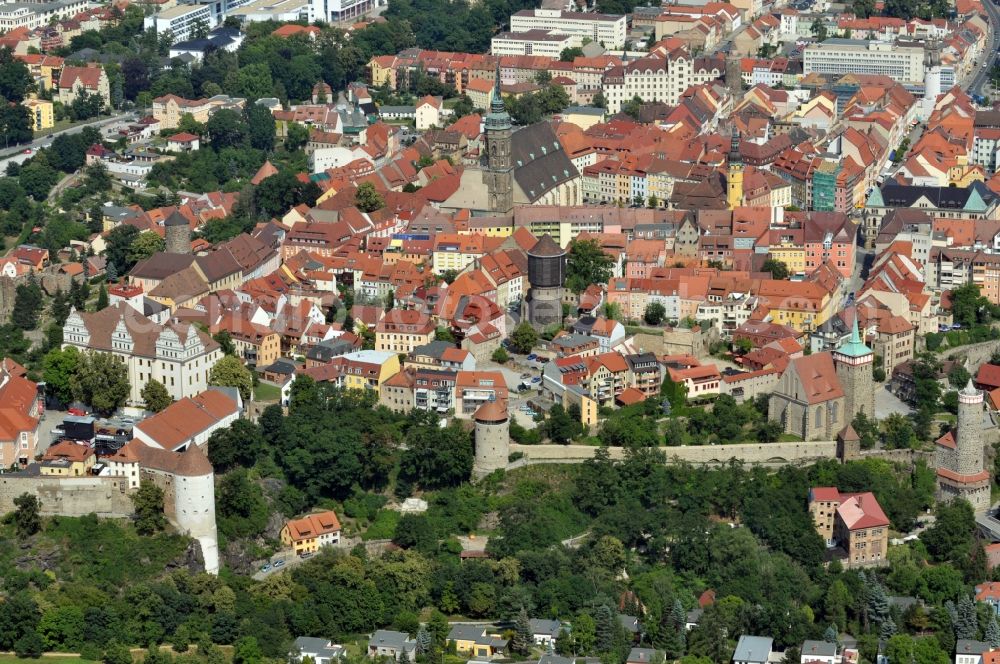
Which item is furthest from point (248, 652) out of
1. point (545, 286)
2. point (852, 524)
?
point (545, 286)

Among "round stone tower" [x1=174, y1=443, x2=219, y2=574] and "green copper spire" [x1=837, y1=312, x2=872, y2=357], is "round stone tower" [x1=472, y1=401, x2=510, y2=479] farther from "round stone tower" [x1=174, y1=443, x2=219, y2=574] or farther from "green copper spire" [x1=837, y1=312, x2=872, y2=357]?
"green copper spire" [x1=837, y1=312, x2=872, y2=357]

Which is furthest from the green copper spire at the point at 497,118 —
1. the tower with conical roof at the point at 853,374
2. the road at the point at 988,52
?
the road at the point at 988,52

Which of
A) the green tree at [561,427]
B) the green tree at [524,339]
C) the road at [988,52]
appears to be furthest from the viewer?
the road at [988,52]

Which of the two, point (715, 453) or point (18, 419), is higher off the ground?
point (18, 419)

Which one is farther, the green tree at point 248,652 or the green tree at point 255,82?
the green tree at point 255,82

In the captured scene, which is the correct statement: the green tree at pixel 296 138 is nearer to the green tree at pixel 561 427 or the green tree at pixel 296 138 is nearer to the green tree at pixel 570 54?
the green tree at pixel 570 54

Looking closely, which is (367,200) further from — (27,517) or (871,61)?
(871,61)
